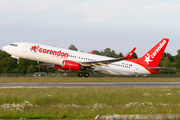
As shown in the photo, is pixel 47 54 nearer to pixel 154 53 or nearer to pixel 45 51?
pixel 45 51

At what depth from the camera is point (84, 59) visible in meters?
35.6

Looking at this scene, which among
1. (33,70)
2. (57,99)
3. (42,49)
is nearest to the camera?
(57,99)

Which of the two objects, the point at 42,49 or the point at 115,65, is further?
the point at 115,65

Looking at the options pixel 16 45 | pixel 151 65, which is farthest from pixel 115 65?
pixel 16 45

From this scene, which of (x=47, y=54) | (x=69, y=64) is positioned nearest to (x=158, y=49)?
(x=69, y=64)

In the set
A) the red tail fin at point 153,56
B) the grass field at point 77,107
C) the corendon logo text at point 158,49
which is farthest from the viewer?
the corendon logo text at point 158,49

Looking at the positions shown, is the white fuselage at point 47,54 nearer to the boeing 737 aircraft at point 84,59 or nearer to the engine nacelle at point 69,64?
the boeing 737 aircraft at point 84,59

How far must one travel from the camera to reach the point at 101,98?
51.8 ft

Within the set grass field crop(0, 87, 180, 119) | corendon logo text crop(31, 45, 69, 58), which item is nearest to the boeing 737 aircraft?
corendon logo text crop(31, 45, 69, 58)

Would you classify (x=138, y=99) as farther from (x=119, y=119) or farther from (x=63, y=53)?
(x=63, y=53)

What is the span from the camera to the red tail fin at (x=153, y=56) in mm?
38906

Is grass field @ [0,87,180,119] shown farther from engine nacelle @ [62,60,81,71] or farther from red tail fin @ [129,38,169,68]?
red tail fin @ [129,38,169,68]

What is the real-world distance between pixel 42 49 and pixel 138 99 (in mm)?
20568

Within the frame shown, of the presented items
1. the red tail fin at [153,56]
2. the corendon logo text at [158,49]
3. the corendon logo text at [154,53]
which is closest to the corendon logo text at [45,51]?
the red tail fin at [153,56]
